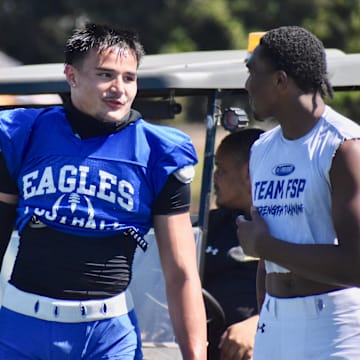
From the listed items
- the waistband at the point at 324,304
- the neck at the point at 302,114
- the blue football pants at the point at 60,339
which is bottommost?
the blue football pants at the point at 60,339

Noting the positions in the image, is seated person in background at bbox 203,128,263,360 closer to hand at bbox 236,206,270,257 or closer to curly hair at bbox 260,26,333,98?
hand at bbox 236,206,270,257

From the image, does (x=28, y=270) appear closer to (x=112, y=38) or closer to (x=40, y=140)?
(x=40, y=140)

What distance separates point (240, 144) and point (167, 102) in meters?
0.42

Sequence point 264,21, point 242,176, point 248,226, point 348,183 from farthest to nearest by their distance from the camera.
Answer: point 264,21
point 242,176
point 248,226
point 348,183

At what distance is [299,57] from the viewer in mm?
3592

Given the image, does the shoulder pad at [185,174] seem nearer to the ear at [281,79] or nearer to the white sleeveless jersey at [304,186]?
the white sleeveless jersey at [304,186]

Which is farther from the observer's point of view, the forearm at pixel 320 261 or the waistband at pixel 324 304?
the waistband at pixel 324 304

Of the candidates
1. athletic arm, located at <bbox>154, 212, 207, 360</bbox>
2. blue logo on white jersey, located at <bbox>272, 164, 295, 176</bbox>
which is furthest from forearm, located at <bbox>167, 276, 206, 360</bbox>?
blue logo on white jersey, located at <bbox>272, 164, 295, 176</bbox>

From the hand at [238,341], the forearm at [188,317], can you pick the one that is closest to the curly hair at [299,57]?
the forearm at [188,317]

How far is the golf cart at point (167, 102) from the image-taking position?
15.7 ft

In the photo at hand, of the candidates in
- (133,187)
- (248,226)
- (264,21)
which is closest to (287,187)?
(248,226)

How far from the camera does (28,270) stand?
3.66 m

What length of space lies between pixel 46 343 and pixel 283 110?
3.39 feet

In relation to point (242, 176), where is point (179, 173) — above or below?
below
